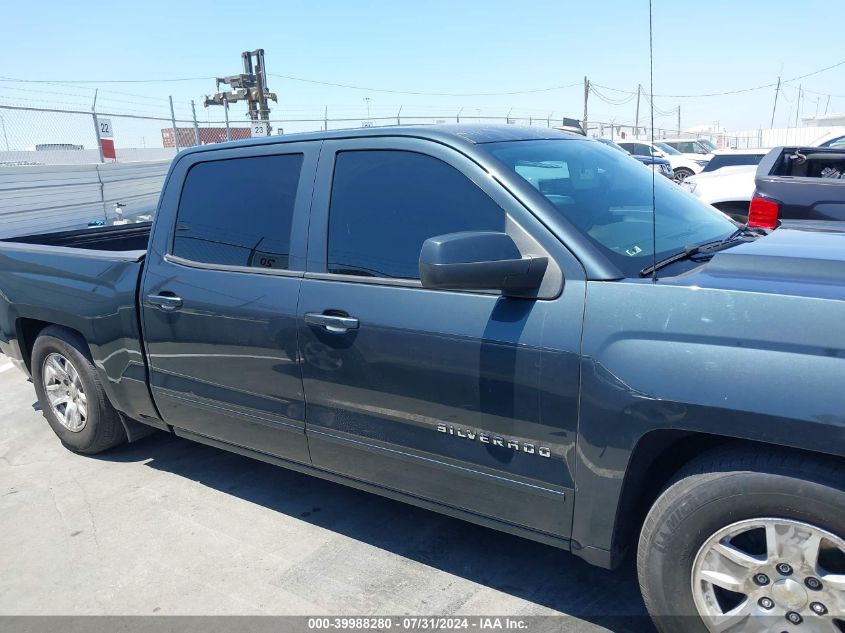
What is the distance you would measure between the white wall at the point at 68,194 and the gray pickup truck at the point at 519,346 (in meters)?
9.55

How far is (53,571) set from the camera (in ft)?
10.7

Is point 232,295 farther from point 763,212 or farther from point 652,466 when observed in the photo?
point 763,212

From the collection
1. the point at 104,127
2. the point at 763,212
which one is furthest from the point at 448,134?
the point at 104,127

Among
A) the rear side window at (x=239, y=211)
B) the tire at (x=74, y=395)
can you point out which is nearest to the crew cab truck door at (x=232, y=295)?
the rear side window at (x=239, y=211)

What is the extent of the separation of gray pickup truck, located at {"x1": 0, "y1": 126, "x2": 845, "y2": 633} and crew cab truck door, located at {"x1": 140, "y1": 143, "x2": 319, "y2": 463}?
0.01 metres

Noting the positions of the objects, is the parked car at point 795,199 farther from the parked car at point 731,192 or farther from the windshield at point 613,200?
the windshield at point 613,200

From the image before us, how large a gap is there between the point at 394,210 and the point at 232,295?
93cm

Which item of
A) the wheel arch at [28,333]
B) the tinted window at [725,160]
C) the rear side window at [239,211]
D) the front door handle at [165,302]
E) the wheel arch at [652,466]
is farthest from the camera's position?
the tinted window at [725,160]

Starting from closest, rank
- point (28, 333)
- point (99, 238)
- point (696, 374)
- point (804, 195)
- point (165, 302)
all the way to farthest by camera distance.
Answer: point (696, 374)
point (165, 302)
point (28, 333)
point (99, 238)
point (804, 195)

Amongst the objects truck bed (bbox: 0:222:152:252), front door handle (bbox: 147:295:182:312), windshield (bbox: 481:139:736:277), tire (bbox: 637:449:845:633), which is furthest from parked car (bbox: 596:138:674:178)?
truck bed (bbox: 0:222:152:252)

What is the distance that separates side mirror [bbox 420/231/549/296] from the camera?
7.84 feet

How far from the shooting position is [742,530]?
2.14 m

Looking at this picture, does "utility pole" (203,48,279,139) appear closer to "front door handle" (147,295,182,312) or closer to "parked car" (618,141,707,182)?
"parked car" (618,141,707,182)

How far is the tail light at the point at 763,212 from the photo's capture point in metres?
5.66
